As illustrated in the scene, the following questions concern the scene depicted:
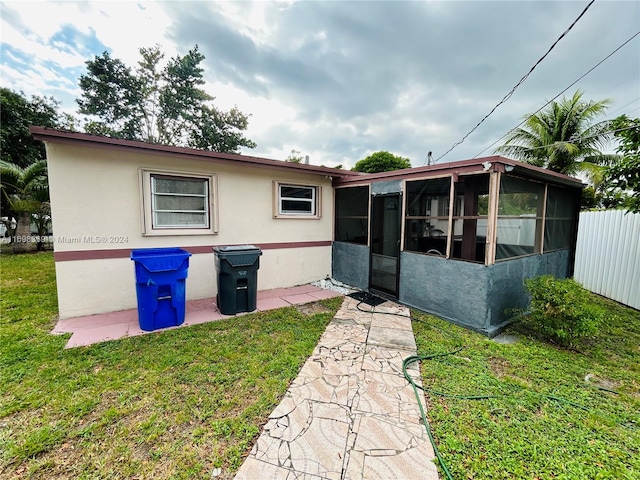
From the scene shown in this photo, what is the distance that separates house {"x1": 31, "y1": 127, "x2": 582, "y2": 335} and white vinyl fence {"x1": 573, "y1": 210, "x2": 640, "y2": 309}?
485 mm

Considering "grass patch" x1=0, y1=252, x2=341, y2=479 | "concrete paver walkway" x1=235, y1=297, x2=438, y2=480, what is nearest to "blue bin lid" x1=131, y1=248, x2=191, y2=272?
"grass patch" x1=0, y1=252, x2=341, y2=479

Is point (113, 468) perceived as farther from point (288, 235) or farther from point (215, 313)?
point (288, 235)

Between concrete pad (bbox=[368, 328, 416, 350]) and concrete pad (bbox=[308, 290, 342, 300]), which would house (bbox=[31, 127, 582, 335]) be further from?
concrete pad (bbox=[368, 328, 416, 350])

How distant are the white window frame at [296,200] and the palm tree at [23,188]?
9817mm

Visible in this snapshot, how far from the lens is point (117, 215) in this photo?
4.53 meters

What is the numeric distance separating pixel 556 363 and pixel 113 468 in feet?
14.9

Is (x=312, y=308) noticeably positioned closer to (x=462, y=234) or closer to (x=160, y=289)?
(x=160, y=289)

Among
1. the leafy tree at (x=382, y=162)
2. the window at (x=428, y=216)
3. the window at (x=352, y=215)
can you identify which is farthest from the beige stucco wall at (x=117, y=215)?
the leafy tree at (x=382, y=162)

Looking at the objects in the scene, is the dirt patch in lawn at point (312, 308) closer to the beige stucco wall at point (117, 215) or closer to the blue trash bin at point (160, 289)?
the beige stucco wall at point (117, 215)

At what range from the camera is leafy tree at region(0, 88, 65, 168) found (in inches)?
502

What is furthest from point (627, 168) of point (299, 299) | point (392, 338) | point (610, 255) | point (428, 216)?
point (299, 299)

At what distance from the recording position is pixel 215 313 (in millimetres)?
4711

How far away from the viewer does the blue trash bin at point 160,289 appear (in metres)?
3.86

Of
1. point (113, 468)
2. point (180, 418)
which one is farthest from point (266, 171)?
point (113, 468)
